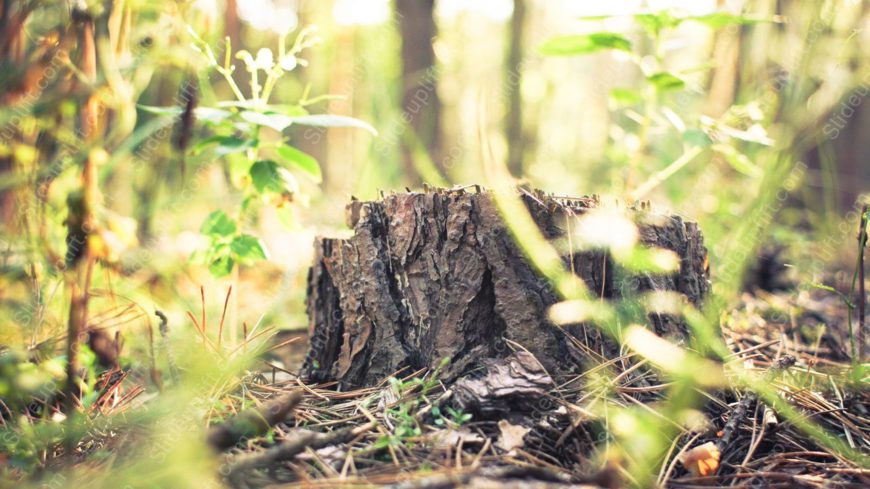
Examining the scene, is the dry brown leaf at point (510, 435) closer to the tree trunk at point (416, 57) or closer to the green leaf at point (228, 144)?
the green leaf at point (228, 144)

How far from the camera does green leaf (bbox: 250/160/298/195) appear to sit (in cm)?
162

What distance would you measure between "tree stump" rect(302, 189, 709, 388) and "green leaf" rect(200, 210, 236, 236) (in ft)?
1.28

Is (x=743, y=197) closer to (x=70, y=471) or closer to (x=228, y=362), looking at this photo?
(x=228, y=362)

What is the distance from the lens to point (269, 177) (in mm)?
1629

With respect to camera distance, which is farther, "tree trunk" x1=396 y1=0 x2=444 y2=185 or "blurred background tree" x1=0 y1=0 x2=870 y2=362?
"tree trunk" x1=396 y1=0 x2=444 y2=185

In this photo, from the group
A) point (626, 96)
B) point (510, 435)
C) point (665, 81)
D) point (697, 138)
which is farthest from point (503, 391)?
point (626, 96)

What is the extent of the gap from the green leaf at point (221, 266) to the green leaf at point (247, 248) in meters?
0.03

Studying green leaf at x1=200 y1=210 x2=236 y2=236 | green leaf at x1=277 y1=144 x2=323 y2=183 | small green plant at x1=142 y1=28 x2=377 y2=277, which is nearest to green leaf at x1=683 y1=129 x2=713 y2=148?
small green plant at x1=142 y1=28 x2=377 y2=277

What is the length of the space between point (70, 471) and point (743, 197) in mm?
3985

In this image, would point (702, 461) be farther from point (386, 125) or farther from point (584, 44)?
point (386, 125)

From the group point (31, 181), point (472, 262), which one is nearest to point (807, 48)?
point (472, 262)

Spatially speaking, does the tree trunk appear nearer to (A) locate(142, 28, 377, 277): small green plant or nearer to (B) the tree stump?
(A) locate(142, 28, 377, 277): small green plant

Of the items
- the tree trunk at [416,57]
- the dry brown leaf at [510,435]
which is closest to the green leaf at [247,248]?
the dry brown leaf at [510,435]

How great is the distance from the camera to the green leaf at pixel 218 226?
66.0 inches
